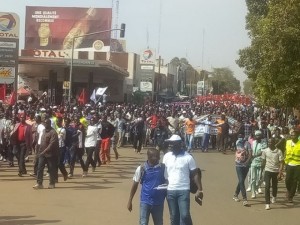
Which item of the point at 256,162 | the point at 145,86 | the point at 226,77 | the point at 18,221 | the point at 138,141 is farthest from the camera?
the point at 226,77

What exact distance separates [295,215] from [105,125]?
7.40m

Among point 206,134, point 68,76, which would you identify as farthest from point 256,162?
point 68,76

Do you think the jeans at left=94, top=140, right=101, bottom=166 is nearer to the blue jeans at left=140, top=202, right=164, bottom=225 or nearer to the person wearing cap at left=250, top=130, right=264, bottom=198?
the person wearing cap at left=250, top=130, right=264, bottom=198

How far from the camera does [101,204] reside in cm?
1151

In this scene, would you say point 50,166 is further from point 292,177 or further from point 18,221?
point 292,177

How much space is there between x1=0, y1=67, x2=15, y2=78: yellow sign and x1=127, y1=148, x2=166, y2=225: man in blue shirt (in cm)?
2769

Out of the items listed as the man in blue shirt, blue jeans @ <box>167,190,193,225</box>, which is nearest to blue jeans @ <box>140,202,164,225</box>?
the man in blue shirt

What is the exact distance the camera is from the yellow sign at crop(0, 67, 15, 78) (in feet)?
114

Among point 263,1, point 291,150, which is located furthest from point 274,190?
point 263,1

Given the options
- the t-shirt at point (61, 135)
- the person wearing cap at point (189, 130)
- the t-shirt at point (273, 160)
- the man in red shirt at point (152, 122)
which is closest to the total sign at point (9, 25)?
the man in red shirt at point (152, 122)

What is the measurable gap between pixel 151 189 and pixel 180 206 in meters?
0.48

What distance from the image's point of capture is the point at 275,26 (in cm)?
1600

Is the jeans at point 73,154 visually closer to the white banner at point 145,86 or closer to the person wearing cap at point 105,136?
the person wearing cap at point 105,136

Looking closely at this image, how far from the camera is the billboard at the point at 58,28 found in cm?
6284
